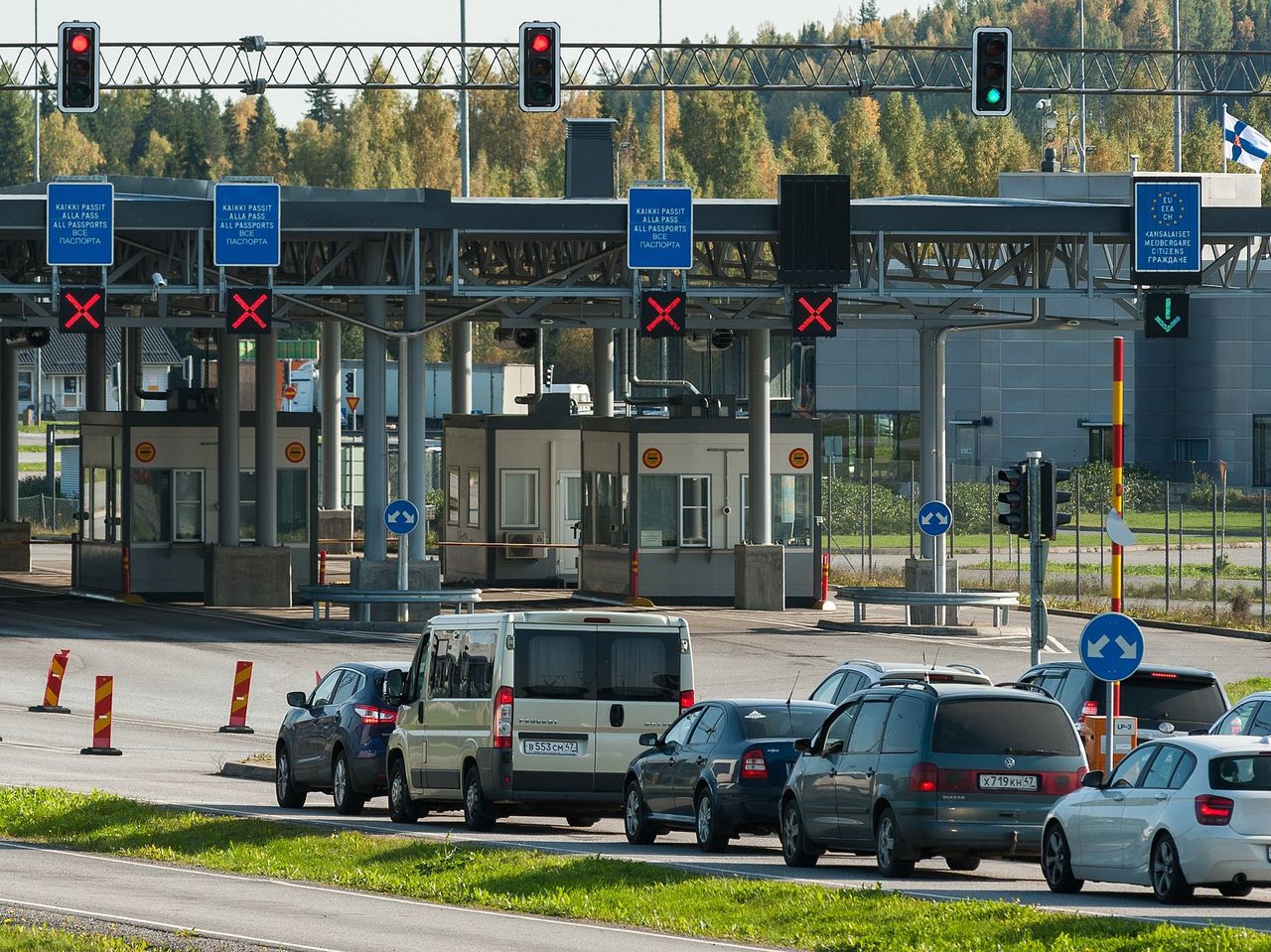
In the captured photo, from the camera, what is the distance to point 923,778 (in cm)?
1678

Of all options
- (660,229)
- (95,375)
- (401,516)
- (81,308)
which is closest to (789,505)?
(660,229)

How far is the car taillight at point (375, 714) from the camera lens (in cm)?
2220

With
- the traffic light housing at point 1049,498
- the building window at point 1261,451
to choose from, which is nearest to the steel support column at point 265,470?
the traffic light housing at point 1049,498

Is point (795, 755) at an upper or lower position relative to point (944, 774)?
lower

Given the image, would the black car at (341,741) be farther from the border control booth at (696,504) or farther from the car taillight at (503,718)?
the border control booth at (696,504)

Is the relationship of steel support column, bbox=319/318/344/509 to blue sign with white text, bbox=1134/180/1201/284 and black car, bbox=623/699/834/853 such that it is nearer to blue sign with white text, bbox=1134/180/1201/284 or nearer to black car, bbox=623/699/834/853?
blue sign with white text, bbox=1134/180/1201/284

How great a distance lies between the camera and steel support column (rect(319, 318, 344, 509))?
59.5 meters

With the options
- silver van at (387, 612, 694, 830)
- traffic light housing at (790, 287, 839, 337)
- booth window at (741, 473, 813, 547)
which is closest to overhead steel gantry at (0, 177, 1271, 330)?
traffic light housing at (790, 287, 839, 337)

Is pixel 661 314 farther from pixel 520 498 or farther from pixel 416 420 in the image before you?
pixel 520 498

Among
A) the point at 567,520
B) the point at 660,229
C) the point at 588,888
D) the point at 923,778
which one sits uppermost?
the point at 660,229

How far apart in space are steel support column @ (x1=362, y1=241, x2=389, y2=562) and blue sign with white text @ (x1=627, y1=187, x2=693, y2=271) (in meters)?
4.73

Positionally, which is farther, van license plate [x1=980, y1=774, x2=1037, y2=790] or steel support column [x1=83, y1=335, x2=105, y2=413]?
steel support column [x1=83, y1=335, x2=105, y2=413]

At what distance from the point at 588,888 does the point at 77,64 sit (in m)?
19.4

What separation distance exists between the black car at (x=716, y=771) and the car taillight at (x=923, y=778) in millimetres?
2248
